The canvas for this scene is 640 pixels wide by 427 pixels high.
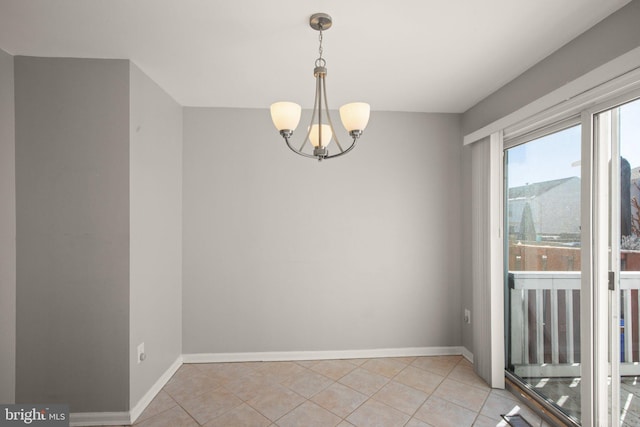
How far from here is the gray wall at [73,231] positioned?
2.16m

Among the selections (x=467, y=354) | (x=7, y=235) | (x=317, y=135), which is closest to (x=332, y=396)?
(x=467, y=354)

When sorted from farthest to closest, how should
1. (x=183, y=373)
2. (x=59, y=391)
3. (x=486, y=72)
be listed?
1. (x=183, y=373)
2. (x=486, y=72)
3. (x=59, y=391)

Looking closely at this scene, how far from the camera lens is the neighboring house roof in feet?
7.20

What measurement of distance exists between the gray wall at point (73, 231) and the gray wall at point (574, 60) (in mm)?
2948

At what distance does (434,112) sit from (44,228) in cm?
358

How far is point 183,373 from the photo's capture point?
291 cm

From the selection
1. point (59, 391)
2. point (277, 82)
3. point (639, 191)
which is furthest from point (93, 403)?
point (639, 191)

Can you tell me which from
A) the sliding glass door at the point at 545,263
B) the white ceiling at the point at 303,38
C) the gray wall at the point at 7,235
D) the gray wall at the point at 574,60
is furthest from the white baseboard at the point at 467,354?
the gray wall at the point at 7,235

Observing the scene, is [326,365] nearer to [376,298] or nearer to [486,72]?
[376,298]

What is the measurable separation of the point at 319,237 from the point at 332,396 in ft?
4.73

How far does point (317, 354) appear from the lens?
3.21 m

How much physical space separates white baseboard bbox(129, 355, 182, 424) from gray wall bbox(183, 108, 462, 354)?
21 cm

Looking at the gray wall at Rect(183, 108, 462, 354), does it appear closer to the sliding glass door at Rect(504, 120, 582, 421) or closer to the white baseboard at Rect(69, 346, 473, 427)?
the white baseboard at Rect(69, 346, 473, 427)

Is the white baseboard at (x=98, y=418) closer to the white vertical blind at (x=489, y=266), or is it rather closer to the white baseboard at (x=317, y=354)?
the white baseboard at (x=317, y=354)
